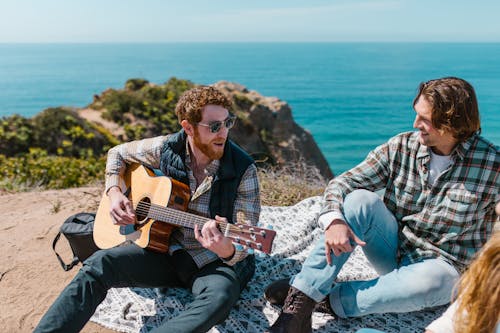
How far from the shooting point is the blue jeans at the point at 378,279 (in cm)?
301

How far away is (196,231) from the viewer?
3.05 meters

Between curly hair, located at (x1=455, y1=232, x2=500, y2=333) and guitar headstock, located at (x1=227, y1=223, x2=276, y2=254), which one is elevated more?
curly hair, located at (x1=455, y1=232, x2=500, y2=333)

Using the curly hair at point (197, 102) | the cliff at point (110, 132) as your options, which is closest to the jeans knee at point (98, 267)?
the curly hair at point (197, 102)

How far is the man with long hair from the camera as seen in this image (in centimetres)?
301

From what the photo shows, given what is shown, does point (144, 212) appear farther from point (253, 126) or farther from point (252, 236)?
point (253, 126)

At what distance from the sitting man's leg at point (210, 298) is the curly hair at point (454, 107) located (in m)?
1.57

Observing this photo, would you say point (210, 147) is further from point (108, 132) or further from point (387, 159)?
point (108, 132)

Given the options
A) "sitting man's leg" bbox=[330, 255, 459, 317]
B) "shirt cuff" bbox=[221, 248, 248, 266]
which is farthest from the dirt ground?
"sitting man's leg" bbox=[330, 255, 459, 317]

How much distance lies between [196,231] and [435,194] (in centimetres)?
152

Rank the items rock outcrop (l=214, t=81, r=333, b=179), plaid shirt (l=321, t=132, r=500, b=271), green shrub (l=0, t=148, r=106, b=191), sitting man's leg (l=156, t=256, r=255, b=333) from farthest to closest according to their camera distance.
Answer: rock outcrop (l=214, t=81, r=333, b=179)
green shrub (l=0, t=148, r=106, b=191)
plaid shirt (l=321, t=132, r=500, b=271)
sitting man's leg (l=156, t=256, r=255, b=333)

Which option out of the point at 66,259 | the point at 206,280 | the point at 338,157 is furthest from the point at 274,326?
the point at 338,157

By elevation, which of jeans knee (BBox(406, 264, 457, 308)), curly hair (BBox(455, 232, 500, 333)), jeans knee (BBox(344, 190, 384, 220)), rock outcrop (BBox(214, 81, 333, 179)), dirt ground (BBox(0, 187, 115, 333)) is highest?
curly hair (BBox(455, 232, 500, 333))

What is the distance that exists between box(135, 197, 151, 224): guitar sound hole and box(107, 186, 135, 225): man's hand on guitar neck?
5cm

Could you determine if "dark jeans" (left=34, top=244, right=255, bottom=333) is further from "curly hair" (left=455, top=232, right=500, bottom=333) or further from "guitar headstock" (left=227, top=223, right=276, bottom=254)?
"curly hair" (left=455, top=232, right=500, bottom=333)
